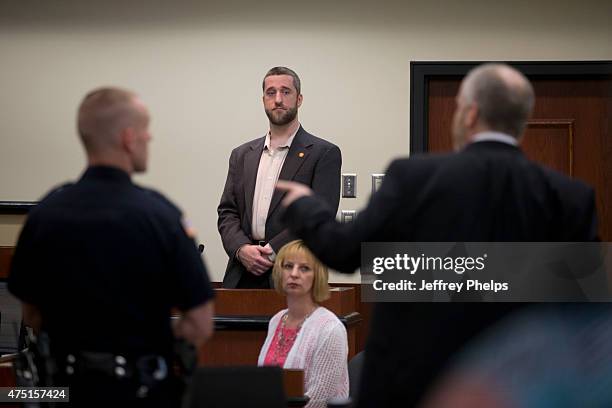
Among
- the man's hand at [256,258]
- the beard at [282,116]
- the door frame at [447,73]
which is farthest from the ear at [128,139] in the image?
the door frame at [447,73]

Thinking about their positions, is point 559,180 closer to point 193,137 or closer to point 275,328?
point 275,328

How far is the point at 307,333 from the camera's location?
4.05 meters

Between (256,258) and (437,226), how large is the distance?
221 cm

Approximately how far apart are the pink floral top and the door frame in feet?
8.78

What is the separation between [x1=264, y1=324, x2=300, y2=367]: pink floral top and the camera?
4047 mm

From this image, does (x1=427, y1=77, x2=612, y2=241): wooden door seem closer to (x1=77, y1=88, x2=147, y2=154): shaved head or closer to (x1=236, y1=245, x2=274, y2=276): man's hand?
(x1=236, y1=245, x2=274, y2=276): man's hand

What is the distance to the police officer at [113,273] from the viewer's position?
2.44 m

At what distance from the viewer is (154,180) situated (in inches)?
262

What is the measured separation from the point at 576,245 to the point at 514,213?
0.64 feet

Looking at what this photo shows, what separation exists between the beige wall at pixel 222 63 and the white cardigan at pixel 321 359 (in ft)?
8.13

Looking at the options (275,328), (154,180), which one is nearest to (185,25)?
(154,180)

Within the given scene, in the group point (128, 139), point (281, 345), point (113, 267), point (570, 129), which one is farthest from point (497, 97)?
point (570, 129)

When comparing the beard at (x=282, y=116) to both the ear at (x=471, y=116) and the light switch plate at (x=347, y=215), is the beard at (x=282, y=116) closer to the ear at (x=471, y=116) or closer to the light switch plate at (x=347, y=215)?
the light switch plate at (x=347, y=215)

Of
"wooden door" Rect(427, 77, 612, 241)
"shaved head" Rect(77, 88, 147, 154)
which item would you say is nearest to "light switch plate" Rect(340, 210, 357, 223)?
"wooden door" Rect(427, 77, 612, 241)
